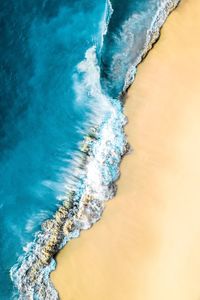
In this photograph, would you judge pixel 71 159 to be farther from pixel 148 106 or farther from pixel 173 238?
pixel 173 238

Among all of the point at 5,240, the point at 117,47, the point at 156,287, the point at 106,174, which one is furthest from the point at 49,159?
the point at 156,287

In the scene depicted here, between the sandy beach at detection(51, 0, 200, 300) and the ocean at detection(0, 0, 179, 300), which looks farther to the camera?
the ocean at detection(0, 0, 179, 300)

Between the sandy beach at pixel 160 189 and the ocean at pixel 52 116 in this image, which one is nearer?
the sandy beach at pixel 160 189

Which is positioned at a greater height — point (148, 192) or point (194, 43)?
point (194, 43)

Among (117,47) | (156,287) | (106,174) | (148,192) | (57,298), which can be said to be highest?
(117,47)

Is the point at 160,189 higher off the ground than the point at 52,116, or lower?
lower
